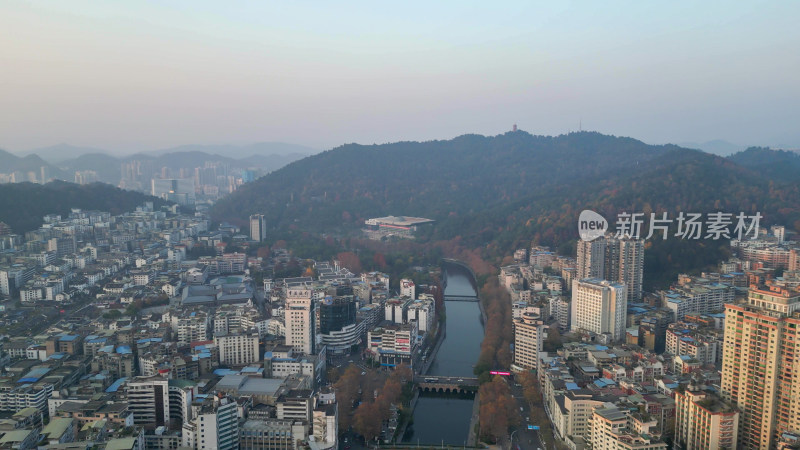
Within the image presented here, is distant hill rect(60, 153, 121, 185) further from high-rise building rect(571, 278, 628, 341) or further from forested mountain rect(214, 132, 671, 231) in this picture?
high-rise building rect(571, 278, 628, 341)

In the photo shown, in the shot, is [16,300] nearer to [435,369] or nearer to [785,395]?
[435,369]

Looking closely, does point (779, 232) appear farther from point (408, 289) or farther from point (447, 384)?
point (447, 384)

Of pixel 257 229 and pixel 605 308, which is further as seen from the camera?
pixel 257 229

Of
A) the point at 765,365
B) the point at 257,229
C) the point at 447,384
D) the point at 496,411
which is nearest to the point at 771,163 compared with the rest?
the point at 257,229

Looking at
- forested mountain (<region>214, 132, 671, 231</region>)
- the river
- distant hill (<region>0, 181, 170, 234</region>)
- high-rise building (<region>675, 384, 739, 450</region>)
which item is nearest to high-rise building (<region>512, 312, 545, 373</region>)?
the river

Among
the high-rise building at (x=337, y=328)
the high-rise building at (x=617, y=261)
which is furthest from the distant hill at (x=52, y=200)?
the high-rise building at (x=617, y=261)

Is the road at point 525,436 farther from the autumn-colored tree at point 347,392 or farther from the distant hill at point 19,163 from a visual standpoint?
the distant hill at point 19,163
